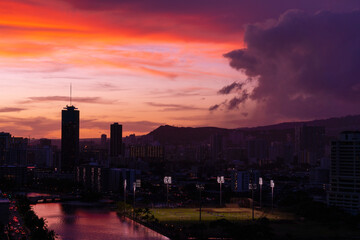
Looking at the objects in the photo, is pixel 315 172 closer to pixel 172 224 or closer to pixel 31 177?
pixel 31 177

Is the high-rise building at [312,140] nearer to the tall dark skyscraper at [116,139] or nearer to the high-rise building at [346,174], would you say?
the tall dark skyscraper at [116,139]

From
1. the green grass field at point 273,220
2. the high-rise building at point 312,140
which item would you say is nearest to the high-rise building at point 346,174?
the green grass field at point 273,220

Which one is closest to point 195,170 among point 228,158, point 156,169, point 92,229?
Result: point 156,169

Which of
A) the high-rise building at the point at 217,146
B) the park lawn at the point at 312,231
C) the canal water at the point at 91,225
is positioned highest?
the high-rise building at the point at 217,146

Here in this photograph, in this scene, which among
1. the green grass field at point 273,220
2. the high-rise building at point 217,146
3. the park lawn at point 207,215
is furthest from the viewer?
the high-rise building at point 217,146

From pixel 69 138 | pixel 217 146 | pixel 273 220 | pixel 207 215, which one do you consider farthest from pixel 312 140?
pixel 273 220

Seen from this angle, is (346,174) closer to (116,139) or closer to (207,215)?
(207,215)
